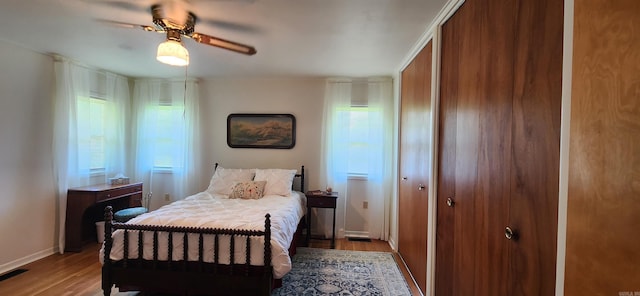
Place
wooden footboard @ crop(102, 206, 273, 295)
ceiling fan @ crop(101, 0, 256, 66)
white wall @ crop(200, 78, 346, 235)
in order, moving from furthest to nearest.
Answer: white wall @ crop(200, 78, 346, 235) < wooden footboard @ crop(102, 206, 273, 295) < ceiling fan @ crop(101, 0, 256, 66)

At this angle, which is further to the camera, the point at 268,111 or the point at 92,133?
the point at 268,111

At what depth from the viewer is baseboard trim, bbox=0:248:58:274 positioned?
8.69 feet

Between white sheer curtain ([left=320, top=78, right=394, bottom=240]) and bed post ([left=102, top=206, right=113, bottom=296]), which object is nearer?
bed post ([left=102, top=206, right=113, bottom=296])

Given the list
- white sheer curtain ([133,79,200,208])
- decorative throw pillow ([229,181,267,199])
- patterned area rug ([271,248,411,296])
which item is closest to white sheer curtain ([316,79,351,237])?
patterned area rug ([271,248,411,296])

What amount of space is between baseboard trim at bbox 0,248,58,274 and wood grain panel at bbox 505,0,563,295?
427 centimetres

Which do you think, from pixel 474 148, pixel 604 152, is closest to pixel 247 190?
pixel 474 148

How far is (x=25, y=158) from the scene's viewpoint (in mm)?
2869

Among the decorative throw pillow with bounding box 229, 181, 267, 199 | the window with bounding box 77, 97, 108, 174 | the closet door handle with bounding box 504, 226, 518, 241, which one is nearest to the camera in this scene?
the closet door handle with bounding box 504, 226, 518, 241

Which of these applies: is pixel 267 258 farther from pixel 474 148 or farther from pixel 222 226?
pixel 474 148

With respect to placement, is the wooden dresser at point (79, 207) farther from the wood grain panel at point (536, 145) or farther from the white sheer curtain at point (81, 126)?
the wood grain panel at point (536, 145)

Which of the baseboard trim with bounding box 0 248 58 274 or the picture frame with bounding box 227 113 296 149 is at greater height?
the picture frame with bounding box 227 113 296 149

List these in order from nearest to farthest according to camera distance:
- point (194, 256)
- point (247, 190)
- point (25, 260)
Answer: point (194, 256) < point (25, 260) < point (247, 190)

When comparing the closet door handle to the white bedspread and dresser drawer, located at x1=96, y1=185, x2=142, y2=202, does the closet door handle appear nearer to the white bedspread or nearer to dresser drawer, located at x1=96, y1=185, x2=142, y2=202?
the white bedspread

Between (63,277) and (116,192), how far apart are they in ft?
3.69
